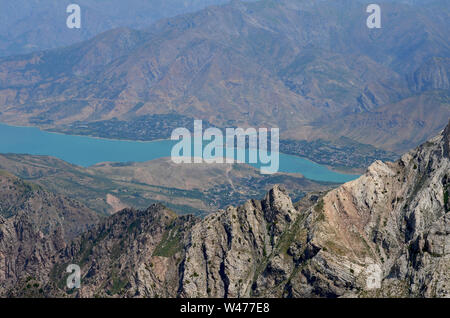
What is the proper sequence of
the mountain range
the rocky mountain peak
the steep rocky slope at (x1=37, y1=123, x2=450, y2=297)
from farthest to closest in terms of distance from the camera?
the rocky mountain peak < the mountain range < the steep rocky slope at (x1=37, y1=123, x2=450, y2=297)

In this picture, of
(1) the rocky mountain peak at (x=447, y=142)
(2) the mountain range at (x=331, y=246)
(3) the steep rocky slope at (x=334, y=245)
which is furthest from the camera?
(1) the rocky mountain peak at (x=447, y=142)

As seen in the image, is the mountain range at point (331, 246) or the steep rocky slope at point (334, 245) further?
the mountain range at point (331, 246)

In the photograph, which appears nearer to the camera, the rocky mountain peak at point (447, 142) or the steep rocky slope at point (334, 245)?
the steep rocky slope at point (334, 245)

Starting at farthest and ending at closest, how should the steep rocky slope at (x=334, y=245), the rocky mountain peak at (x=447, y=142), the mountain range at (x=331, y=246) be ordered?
the rocky mountain peak at (x=447, y=142) → the mountain range at (x=331, y=246) → the steep rocky slope at (x=334, y=245)

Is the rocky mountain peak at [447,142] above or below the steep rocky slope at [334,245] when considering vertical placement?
above

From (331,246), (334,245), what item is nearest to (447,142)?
(334,245)

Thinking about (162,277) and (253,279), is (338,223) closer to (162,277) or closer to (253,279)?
(253,279)

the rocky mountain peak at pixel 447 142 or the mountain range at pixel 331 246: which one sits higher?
the rocky mountain peak at pixel 447 142

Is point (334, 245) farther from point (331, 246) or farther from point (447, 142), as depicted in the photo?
point (447, 142)
